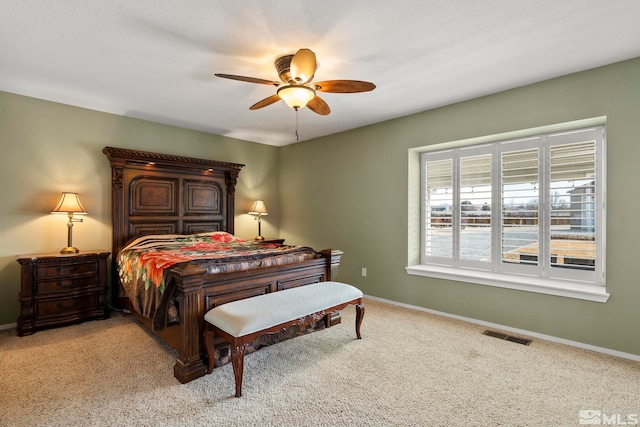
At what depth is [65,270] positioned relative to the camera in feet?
11.1

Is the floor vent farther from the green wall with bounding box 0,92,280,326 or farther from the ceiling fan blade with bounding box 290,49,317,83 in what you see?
the green wall with bounding box 0,92,280,326

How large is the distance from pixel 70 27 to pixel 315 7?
176 centimetres

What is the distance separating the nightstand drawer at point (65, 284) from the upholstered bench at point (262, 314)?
2081 mm

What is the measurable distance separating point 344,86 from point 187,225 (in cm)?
329

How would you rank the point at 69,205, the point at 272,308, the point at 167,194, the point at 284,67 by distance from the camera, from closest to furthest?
the point at 272,308 → the point at 284,67 → the point at 69,205 → the point at 167,194

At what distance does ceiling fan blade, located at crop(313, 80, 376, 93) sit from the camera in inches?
95.7

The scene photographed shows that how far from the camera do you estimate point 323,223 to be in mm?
5238

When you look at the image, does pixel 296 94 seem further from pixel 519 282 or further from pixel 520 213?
pixel 519 282

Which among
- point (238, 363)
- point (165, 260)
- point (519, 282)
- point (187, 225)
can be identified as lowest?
point (238, 363)

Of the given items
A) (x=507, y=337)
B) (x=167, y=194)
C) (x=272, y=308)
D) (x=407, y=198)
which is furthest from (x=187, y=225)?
(x=507, y=337)

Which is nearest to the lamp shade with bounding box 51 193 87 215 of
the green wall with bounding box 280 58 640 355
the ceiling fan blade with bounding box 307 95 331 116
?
the ceiling fan blade with bounding box 307 95 331 116

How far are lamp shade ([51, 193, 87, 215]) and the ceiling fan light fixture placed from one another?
2741 mm

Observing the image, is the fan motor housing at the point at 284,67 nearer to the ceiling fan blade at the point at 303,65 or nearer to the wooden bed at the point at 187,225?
the ceiling fan blade at the point at 303,65

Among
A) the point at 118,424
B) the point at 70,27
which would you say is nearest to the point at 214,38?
the point at 70,27
